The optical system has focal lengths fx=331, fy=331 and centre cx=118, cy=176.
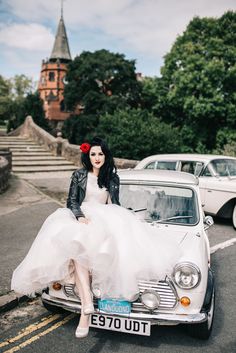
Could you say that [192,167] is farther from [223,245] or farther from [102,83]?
[102,83]

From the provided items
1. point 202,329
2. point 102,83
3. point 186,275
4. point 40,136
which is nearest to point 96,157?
point 186,275

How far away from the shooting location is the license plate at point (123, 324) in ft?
10.1

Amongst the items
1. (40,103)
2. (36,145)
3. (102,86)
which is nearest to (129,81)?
(102,86)

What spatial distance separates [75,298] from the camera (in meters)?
3.38

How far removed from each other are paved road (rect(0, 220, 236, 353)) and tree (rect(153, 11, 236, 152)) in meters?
24.4

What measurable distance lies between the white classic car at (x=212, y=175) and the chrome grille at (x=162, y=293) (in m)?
5.45

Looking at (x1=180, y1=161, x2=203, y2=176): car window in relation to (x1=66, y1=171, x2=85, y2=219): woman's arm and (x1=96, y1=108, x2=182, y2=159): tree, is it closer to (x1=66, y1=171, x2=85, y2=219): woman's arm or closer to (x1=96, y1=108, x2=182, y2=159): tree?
(x1=66, y1=171, x2=85, y2=219): woman's arm

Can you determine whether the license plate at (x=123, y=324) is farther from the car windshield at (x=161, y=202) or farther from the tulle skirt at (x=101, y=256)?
the car windshield at (x=161, y=202)

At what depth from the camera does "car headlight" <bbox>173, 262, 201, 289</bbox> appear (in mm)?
3172

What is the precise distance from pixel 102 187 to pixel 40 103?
115 feet

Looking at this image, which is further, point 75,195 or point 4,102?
point 4,102

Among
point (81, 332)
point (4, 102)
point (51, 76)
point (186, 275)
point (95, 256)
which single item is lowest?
point (81, 332)

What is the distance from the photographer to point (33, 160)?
1862cm

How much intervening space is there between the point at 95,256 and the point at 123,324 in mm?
696
